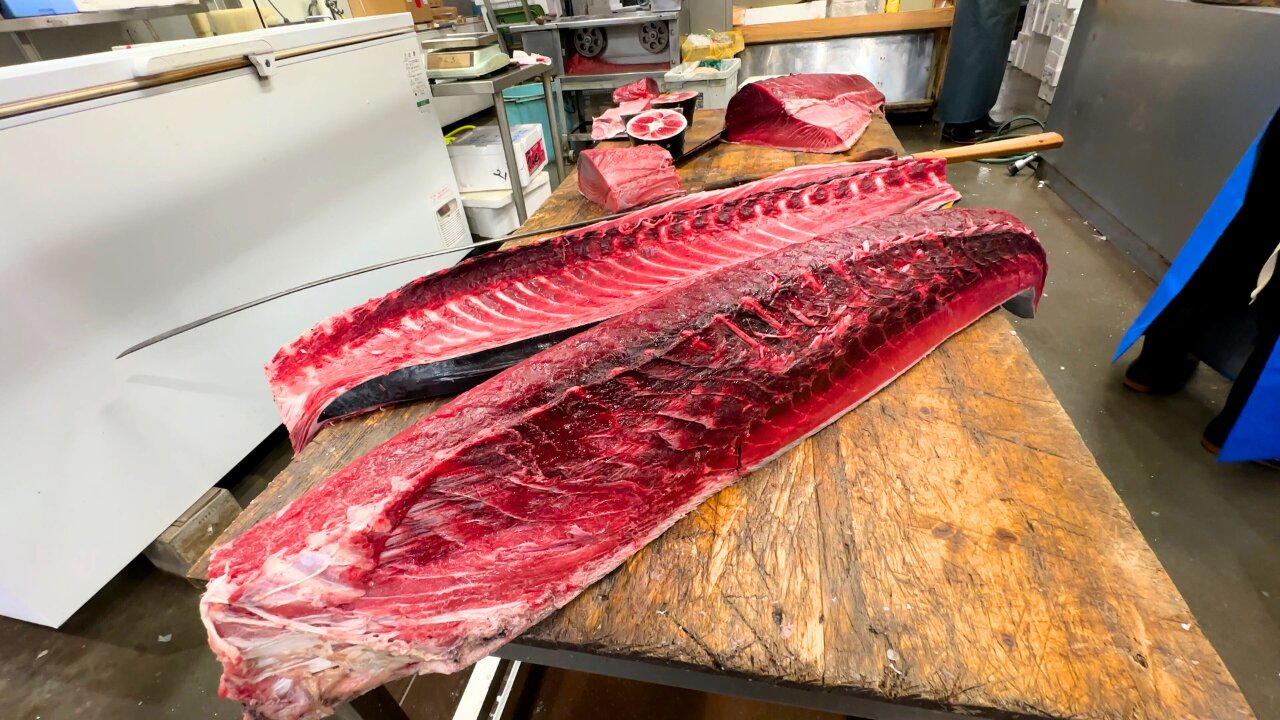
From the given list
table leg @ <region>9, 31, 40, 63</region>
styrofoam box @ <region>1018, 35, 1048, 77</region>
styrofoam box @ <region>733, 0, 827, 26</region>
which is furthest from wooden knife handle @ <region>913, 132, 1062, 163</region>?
styrofoam box @ <region>1018, 35, 1048, 77</region>

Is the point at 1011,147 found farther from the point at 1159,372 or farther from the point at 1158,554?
the point at 1158,554

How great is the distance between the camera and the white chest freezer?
6.08 ft

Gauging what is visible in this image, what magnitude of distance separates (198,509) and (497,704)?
1690 millimetres

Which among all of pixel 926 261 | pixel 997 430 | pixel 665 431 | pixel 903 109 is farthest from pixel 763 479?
pixel 903 109

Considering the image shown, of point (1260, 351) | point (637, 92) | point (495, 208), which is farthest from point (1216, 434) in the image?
point (495, 208)

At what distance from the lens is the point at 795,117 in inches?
122

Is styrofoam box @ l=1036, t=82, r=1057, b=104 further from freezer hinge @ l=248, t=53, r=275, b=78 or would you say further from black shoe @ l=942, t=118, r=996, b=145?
freezer hinge @ l=248, t=53, r=275, b=78

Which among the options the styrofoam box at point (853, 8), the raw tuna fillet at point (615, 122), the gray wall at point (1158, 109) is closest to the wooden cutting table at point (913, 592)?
the raw tuna fillet at point (615, 122)

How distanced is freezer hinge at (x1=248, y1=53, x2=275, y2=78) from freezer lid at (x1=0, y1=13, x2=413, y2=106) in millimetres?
17

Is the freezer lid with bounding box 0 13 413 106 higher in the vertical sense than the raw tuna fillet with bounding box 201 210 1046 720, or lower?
higher

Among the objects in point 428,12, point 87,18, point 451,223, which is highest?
point 87,18

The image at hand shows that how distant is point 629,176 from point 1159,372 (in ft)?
9.20

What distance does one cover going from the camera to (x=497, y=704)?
183 cm

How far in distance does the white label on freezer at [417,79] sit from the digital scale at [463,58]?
0.12 meters
